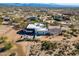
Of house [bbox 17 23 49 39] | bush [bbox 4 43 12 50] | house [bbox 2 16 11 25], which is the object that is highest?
house [bbox 2 16 11 25]

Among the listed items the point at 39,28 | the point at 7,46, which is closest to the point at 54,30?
the point at 39,28

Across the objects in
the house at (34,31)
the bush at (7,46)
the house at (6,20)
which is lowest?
the bush at (7,46)

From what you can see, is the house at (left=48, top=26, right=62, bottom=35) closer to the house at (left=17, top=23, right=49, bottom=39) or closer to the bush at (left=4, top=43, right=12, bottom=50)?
the house at (left=17, top=23, right=49, bottom=39)


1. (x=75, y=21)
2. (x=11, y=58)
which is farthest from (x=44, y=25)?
(x=11, y=58)

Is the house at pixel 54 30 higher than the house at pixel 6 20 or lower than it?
lower

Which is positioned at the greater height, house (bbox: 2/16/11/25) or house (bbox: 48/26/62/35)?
house (bbox: 2/16/11/25)

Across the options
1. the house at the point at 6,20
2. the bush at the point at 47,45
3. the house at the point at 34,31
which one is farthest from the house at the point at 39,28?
the house at the point at 6,20

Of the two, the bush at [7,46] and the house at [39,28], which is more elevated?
the house at [39,28]

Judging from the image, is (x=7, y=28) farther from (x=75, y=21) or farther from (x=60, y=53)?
(x=75, y=21)

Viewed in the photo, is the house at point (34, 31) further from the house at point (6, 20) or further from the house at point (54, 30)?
the house at point (6, 20)

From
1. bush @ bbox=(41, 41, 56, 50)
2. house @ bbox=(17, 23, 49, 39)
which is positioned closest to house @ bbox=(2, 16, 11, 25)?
house @ bbox=(17, 23, 49, 39)

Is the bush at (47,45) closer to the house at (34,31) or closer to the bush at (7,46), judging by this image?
the house at (34,31)
